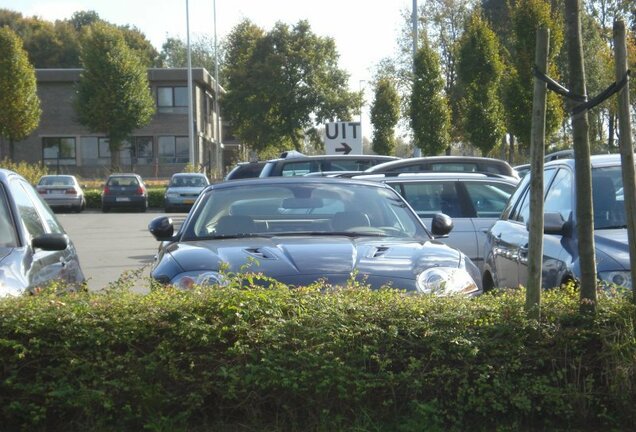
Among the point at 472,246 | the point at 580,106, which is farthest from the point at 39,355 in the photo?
the point at 472,246

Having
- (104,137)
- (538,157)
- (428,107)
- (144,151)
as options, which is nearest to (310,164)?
(538,157)

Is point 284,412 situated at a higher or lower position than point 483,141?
lower

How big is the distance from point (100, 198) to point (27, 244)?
37.7 meters

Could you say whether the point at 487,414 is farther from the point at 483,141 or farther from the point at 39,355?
the point at 483,141

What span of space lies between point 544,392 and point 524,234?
141 inches

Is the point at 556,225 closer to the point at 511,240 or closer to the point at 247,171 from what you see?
the point at 511,240

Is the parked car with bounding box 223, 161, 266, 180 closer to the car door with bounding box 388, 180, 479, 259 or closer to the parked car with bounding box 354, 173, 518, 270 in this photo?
the parked car with bounding box 354, 173, 518, 270

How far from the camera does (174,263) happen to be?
652 cm

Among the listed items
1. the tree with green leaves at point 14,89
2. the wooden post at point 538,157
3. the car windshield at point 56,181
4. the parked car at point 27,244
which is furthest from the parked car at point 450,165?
the tree with green leaves at point 14,89

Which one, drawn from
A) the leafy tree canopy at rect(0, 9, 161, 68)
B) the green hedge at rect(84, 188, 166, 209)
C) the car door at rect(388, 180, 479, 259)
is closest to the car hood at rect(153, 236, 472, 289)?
the car door at rect(388, 180, 479, 259)

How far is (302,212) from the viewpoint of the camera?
8266 mm

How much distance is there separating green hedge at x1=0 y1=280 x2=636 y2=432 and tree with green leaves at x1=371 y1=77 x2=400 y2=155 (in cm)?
4442

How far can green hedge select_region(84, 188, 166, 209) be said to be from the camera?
4400cm

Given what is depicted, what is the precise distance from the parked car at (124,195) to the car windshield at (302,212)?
3309 centimetres
